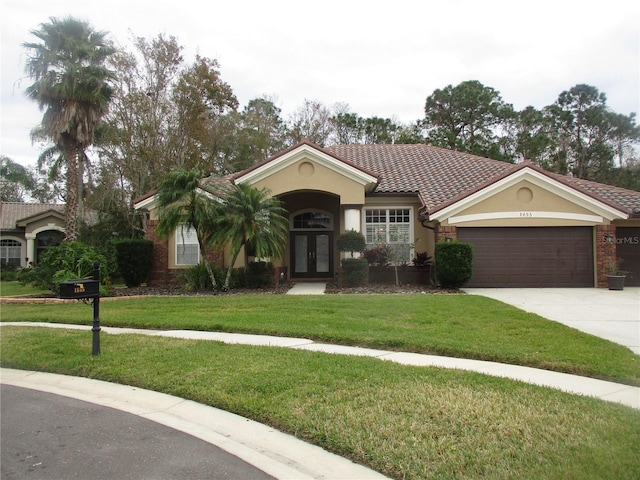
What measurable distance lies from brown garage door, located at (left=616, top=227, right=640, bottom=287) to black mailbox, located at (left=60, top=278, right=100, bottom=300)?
1782 centimetres

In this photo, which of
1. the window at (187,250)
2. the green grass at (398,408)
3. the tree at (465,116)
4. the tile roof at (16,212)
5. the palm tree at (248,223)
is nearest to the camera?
the green grass at (398,408)

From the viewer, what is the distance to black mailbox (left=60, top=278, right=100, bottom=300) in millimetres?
6906

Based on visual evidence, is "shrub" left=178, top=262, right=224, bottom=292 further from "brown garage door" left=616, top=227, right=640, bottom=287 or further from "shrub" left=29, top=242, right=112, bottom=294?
"brown garage door" left=616, top=227, right=640, bottom=287

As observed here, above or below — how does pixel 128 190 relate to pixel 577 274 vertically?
above

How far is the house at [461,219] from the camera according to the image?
16625 millimetres

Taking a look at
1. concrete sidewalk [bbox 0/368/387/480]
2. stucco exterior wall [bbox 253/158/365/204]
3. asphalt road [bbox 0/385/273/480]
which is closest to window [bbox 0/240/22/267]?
stucco exterior wall [bbox 253/158/365/204]

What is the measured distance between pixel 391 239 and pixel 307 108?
23.9m

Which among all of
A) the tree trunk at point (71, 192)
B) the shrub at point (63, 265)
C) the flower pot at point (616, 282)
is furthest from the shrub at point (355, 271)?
the tree trunk at point (71, 192)

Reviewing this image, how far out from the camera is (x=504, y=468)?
3648mm

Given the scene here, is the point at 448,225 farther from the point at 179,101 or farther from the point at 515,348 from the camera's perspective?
the point at 179,101

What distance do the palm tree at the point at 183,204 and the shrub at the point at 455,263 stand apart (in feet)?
24.9

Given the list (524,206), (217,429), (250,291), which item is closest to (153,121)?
(250,291)

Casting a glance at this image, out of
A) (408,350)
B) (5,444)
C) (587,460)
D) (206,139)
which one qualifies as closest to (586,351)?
(408,350)

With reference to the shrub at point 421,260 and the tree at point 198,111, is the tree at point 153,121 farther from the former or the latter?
the shrub at point 421,260
